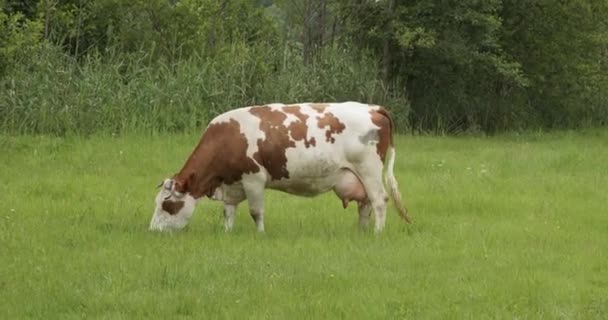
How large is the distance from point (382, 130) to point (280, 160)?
4.01 ft

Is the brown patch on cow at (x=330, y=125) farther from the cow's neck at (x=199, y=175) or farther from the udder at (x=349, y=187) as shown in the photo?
the cow's neck at (x=199, y=175)

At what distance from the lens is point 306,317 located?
7.52 metres

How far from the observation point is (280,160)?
1074 cm

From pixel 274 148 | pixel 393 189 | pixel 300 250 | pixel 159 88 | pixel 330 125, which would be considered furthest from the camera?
pixel 159 88

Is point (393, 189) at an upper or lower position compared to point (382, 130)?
lower

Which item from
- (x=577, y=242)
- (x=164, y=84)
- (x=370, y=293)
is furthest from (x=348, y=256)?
(x=164, y=84)

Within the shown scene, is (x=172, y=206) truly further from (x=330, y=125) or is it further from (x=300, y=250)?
(x=330, y=125)

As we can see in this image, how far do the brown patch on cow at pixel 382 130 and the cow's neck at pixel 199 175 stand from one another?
1.85 m

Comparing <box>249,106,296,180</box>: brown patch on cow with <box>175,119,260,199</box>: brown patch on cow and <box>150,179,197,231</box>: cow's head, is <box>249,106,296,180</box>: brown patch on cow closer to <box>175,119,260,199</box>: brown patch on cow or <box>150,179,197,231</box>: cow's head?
<box>175,119,260,199</box>: brown patch on cow

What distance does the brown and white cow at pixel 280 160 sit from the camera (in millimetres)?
10742

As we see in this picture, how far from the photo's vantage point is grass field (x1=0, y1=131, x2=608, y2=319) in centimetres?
786

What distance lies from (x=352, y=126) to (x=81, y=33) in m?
11.7

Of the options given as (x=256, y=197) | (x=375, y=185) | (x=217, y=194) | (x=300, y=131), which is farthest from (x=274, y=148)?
(x=375, y=185)

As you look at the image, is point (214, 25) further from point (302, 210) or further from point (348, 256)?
point (348, 256)
